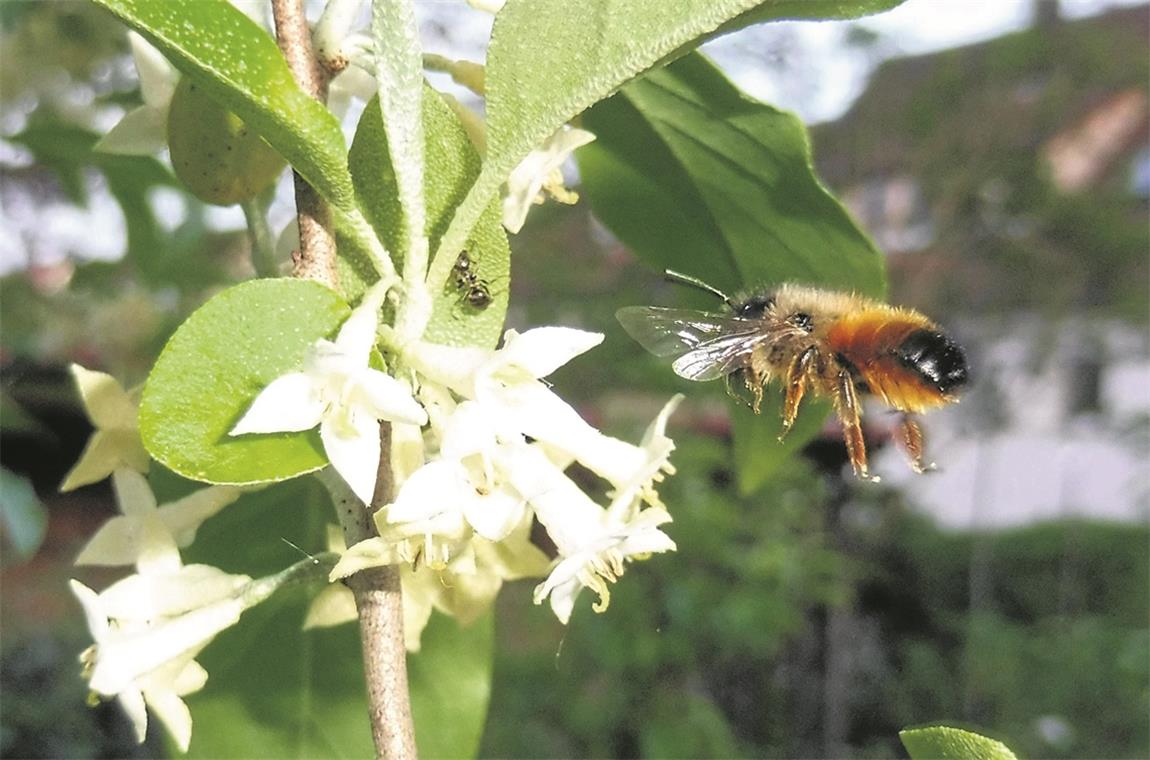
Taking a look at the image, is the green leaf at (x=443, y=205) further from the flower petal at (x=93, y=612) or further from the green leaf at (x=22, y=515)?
the green leaf at (x=22, y=515)

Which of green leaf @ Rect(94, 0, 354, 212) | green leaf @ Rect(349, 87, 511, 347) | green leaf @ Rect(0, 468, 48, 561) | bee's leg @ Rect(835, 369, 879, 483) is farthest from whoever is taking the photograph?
green leaf @ Rect(0, 468, 48, 561)

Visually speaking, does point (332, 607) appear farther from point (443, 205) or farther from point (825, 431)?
point (825, 431)

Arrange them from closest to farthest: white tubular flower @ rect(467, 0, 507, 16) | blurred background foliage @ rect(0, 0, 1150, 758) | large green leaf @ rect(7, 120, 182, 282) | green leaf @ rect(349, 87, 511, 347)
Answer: green leaf @ rect(349, 87, 511, 347), white tubular flower @ rect(467, 0, 507, 16), large green leaf @ rect(7, 120, 182, 282), blurred background foliage @ rect(0, 0, 1150, 758)

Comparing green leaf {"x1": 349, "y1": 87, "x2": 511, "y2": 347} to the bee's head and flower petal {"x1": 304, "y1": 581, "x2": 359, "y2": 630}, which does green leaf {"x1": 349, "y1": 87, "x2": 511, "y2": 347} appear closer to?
flower petal {"x1": 304, "y1": 581, "x2": 359, "y2": 630}

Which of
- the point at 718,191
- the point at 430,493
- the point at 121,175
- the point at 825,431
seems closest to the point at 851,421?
the point at 718,191

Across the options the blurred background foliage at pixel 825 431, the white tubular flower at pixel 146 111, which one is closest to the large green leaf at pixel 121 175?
the blurred background foliage at pixel 825 431

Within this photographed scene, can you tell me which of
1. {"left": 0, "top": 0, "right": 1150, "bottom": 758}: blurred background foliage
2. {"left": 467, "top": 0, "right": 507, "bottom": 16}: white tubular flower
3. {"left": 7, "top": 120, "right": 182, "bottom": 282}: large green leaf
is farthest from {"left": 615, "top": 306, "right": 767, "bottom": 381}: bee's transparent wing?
{"left": 0, "top": 0, "right": 1150, "bottom": 758}: blurred background foliage

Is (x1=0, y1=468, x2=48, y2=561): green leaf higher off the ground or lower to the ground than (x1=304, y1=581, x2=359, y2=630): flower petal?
lower

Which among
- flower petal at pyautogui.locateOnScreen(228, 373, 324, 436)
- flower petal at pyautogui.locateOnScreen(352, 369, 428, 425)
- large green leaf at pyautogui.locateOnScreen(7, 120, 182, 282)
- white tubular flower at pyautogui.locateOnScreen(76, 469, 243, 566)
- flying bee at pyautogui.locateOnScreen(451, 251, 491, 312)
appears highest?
large green leaf at pyautogui.locateOnScreen(7, 120, 182, 282)
